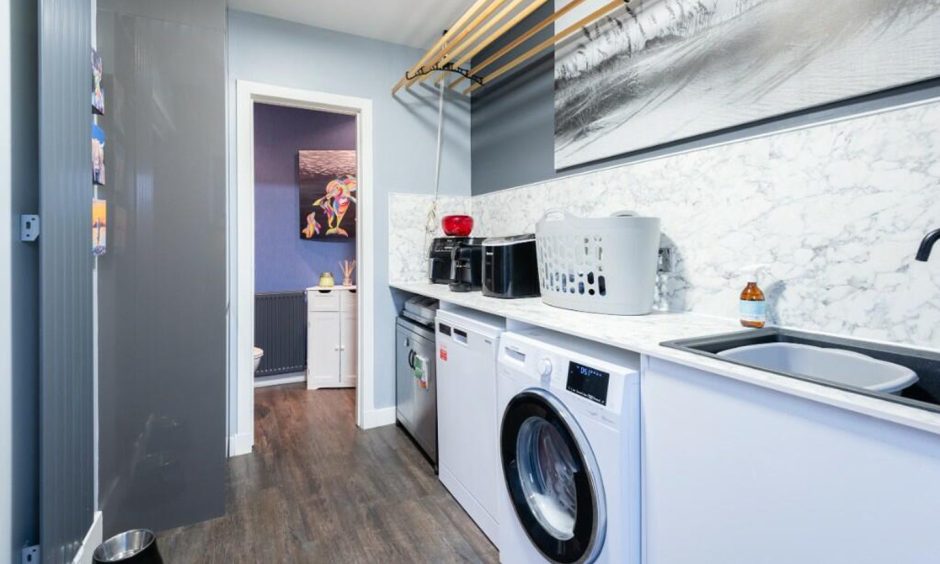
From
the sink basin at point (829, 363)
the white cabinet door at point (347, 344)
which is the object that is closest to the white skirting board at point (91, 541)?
the sink basin at point (829, 363)

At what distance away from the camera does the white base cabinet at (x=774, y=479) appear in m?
0.67

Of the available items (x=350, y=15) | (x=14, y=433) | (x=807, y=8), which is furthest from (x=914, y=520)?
(x=350, y=15)

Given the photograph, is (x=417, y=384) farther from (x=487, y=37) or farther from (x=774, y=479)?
(x=487, y=37)

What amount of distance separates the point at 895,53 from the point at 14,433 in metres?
2.36

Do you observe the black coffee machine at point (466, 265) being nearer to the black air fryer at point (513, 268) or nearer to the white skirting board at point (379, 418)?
the black air fryer at point (513, 268)

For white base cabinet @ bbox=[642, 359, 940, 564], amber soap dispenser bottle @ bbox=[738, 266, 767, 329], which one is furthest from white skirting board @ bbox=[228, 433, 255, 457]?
Result: amber soap dispenser bottle @ bbox=[738, 266, 767, 329]

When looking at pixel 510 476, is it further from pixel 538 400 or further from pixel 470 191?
pixel 470 191

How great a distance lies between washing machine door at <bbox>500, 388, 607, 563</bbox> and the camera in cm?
118

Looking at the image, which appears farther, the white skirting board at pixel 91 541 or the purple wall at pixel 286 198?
the purple wall at pixel 286 198

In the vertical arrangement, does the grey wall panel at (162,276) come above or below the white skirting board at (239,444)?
above

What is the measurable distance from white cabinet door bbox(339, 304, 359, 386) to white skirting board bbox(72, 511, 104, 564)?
2158 mm

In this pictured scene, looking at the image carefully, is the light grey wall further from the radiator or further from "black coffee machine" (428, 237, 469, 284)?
the radiator

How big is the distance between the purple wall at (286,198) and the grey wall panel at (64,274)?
8.66 ft

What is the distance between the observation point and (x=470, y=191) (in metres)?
3.23
